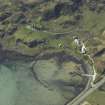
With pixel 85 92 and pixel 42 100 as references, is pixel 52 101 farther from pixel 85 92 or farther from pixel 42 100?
pixel 85 92

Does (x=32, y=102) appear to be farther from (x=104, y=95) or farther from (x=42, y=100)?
(x=104, y=95)

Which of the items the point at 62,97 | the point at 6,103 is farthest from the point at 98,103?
the point at 6,103

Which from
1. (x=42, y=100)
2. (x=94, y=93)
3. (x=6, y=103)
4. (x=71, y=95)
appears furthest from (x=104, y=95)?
(x=6, y=103)

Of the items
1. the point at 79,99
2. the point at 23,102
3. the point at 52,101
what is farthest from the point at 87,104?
the point at 23,102

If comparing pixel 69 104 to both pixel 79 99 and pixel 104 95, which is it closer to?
pixel 79 99

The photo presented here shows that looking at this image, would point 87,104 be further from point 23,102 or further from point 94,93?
point 23,102

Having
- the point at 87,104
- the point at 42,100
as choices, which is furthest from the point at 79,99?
the point at 42,100
